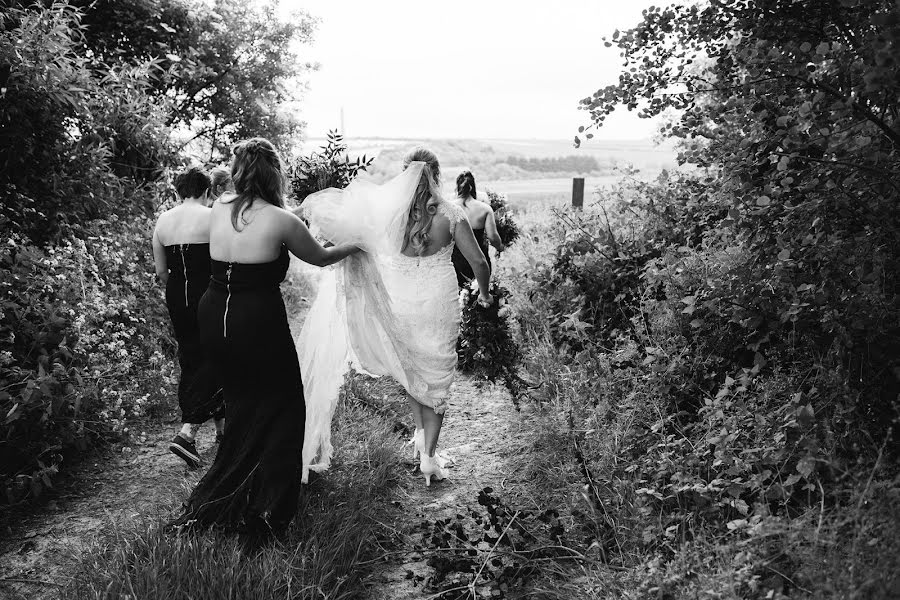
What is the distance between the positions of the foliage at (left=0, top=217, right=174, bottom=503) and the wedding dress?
5.05 ft

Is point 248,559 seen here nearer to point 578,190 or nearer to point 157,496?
point 157,496

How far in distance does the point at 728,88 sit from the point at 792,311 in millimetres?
1110

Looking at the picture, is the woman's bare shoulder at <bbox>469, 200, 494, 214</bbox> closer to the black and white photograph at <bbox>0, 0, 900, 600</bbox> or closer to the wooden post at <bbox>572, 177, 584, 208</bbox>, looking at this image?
the black and white photograph at <bbox>0, 0, 900, 600</bbox>

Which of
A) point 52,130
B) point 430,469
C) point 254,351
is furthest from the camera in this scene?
point 52,130

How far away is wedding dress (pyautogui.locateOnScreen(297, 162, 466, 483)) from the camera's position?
14.8 feet

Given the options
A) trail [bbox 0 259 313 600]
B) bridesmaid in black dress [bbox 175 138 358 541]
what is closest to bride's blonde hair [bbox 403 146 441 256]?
bridesmaid in black dress [bbox 175 138 358 541]

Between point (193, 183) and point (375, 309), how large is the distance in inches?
67.8

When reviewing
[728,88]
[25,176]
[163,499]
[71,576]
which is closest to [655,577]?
[728,88]

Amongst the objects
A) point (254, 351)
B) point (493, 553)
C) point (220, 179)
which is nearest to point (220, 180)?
point (220, 179)

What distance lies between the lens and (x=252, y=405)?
3.79 metres

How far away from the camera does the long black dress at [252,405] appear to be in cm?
368

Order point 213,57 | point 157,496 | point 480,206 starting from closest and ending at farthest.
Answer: point 157,496, point 480,206, point 213,57

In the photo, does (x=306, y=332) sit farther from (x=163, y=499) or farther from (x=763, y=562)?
(x=763, y=562)

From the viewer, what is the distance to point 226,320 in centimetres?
370
